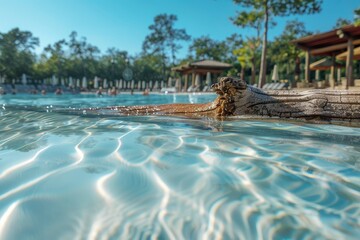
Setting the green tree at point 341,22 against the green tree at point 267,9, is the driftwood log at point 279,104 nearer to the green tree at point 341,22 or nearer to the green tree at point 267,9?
the green tree at point 267,9

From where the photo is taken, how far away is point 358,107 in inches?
156

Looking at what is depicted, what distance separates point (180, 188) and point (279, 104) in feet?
10.3

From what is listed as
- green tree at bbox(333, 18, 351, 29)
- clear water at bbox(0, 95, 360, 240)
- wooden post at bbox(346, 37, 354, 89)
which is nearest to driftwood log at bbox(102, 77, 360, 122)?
clear water at bbox(0, 95, 360, 240)

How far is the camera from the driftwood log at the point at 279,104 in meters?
4.00

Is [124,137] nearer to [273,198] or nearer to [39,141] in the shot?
[39,141]

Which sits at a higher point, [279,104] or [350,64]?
[350,64]

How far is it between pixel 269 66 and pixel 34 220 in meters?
41.7

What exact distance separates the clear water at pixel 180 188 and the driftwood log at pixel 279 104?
1352mm

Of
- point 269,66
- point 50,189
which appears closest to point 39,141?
point 50,189

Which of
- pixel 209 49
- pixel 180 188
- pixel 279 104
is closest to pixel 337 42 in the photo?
pixel 279 104

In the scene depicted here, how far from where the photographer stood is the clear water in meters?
1.30

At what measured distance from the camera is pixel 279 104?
4.37 meters

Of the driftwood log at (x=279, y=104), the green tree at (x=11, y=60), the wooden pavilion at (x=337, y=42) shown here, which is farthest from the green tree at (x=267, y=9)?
the green tree at (x=11, y=60)

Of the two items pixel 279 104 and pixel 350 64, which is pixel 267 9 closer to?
pixel 350 64
